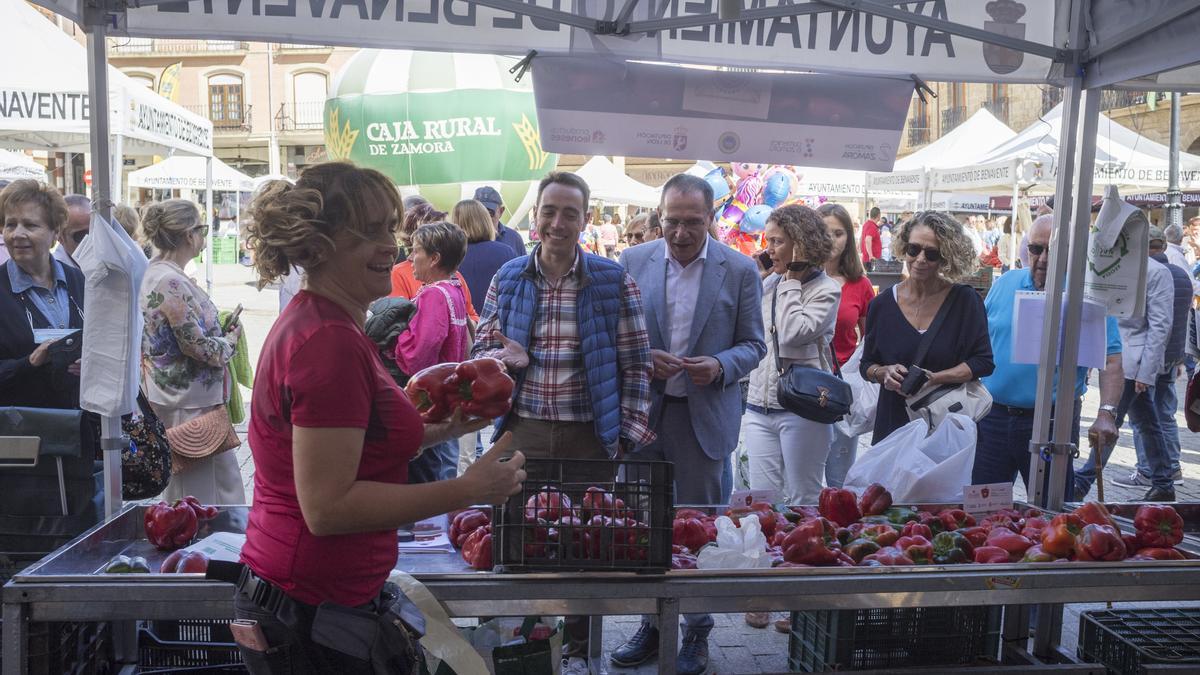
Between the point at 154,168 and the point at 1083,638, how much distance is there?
2316 centimetres

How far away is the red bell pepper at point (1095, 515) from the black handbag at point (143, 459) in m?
3.40

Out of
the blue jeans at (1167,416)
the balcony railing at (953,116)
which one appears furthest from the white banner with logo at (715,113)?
the balcony railing at (953,116)

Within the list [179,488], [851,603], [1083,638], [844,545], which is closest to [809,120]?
[844,545]

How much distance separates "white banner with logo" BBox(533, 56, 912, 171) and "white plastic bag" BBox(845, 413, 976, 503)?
1092 mm

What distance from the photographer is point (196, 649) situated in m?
3.50

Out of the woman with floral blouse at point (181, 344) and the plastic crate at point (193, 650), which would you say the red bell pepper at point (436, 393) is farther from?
the woman with floral blouse at point (181, 344)

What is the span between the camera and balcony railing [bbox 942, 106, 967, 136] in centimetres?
4209

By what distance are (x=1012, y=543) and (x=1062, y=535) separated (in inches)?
6.0

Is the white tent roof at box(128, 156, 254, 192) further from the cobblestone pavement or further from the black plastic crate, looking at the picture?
the black plastic crate

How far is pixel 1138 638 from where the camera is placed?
3.71 metres

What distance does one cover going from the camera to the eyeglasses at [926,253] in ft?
15.6

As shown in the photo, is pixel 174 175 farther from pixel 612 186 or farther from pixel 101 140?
pixel 101 140

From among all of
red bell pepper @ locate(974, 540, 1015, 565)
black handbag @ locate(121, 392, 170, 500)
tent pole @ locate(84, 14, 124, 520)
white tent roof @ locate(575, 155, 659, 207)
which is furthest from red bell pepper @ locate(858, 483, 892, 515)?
white tent roof @ locate(575, 155, 659, 207)

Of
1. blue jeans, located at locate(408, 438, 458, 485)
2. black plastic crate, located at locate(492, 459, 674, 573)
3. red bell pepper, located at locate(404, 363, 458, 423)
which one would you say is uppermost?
red bell pepper, located at locate(404, 363, 458, 423)
